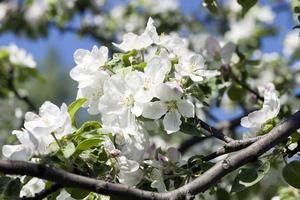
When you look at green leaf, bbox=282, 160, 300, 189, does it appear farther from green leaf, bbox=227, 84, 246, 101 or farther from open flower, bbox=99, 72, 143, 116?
green leaf, bbox=227, 84, 246, 101

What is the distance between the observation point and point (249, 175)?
5.09 feet

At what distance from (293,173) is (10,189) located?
0.70 meters

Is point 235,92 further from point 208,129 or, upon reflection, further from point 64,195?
point 64,195

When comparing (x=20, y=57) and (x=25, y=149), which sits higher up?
(x=25, y=149)

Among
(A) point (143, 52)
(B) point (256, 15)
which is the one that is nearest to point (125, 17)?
(B) point (256, 15)

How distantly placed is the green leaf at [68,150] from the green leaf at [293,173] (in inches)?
21.6

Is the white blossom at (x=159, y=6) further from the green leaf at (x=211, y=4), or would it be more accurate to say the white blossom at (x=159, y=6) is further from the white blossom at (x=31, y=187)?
the white blossom at (x=31, y=187)

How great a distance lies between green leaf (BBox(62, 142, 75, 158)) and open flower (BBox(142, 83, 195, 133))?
0.74 feet

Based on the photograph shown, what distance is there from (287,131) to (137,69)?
471 millimetres

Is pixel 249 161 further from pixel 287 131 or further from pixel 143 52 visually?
pixel 143 52

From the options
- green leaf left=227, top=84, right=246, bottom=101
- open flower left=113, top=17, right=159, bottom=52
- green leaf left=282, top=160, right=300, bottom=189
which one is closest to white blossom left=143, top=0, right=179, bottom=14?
green leaf left=227, top=84, right=246, bottom=101

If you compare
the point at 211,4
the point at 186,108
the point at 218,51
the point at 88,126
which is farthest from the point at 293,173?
the point at 218,51

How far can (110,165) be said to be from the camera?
5.34ft

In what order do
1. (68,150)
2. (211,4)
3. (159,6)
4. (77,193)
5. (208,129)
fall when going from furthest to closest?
1. (159,6)
2. (211,4)
3. (208,129)
4. (77,193)
5. (68,150)
